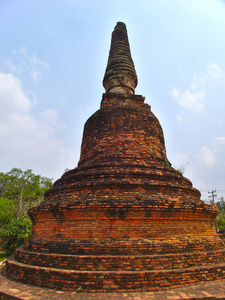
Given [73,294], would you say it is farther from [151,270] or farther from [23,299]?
[151,270]

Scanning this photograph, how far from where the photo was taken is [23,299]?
13.2ft

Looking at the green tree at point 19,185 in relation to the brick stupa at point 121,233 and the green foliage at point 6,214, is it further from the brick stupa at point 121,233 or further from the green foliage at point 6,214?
the brick stupa at point 121,233

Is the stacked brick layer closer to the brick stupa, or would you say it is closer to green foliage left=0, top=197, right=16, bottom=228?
the brick stupa

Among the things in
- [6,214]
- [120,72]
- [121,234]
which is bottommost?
[121,234]

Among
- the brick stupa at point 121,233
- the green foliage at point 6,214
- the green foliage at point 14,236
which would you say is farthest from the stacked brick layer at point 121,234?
the green foliage at point 6,214

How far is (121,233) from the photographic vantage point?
205 inches

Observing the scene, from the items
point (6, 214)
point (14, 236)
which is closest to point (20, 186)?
point (6, 214)

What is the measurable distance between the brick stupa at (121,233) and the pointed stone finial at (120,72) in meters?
3.98

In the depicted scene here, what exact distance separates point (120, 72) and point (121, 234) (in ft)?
25.7

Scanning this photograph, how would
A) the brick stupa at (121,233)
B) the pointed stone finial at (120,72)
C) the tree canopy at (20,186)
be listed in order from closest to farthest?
the brick stupa at (121,233) < the pointed stone finial at (120,72) < the tree canopy at (20,186)

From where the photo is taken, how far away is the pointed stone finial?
1040 cm

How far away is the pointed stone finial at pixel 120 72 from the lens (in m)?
10.4

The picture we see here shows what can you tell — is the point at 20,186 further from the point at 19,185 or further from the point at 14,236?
the point at 14,236

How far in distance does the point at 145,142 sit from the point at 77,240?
415 centimetres
